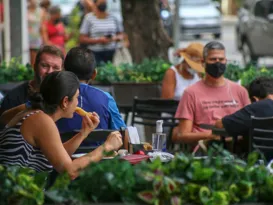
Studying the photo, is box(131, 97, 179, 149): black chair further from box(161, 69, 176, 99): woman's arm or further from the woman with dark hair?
the woman with dark hair

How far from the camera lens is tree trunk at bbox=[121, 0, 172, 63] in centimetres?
1386

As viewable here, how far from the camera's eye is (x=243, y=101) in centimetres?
858

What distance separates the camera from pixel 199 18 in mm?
33000

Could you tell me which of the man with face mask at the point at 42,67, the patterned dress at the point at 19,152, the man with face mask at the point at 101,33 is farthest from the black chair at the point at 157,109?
the man with face mask at the point at 101,33

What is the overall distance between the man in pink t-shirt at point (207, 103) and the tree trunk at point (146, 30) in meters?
5.19

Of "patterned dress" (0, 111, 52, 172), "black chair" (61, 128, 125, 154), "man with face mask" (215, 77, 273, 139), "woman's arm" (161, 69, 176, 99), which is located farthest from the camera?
"woman's arm" (161, 69, 176, 99)

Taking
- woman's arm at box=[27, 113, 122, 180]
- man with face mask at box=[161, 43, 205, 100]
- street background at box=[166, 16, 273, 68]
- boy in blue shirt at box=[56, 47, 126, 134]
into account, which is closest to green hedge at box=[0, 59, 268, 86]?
man with face mask at box=[161, 43, 205, 100]

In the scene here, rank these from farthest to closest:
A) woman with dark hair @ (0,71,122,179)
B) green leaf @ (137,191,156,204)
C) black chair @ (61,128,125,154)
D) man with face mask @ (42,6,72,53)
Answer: man with face mask @ (42,6,72,53), black chair @ (61,128,125,154), woman with dark hair @ (0,71,122,179), green leaf @ (137,191,156,204)

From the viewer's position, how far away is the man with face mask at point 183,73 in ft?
31.7

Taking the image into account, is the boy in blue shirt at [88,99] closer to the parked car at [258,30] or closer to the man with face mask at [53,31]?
the man with face mask at [53,31]

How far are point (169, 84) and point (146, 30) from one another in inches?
166

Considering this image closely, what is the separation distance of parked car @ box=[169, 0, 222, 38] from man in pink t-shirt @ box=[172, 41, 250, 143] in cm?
2367

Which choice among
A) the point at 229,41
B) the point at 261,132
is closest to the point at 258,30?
the point at 229,41

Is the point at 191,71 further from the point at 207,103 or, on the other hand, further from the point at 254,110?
the point at 254,110
